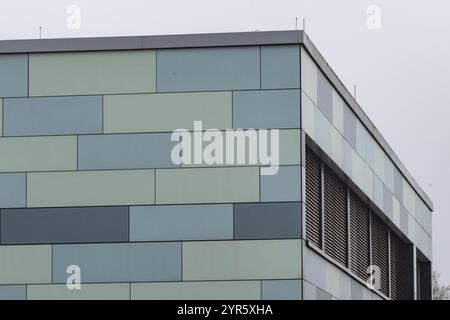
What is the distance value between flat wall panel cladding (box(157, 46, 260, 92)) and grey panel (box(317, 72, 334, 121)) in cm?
225

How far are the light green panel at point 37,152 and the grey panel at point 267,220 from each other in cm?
374

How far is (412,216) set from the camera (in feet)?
154

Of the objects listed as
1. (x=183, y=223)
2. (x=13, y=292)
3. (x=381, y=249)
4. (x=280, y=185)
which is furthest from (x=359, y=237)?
(x=13, y=292)

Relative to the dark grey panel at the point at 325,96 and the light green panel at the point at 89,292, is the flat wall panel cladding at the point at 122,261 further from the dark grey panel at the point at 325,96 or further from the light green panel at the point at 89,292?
the dark grey panel at the point at 325,96

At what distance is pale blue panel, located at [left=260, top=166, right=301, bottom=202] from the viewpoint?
31062 millimetres

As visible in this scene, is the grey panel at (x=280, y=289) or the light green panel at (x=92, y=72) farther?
the light green panel at (x=92, y=72)

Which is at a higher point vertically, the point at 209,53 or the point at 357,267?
the point at 209,53

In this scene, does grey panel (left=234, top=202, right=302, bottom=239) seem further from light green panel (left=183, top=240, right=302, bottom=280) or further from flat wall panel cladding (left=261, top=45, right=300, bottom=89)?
flat wall panel cladding (left=261, top=45, right=300, bottom=89)

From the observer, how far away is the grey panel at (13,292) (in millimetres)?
31469

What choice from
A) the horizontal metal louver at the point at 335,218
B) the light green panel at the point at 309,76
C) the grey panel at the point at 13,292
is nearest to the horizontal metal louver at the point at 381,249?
the horizontal metal louver at the point at 335,218

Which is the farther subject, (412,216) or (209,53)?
(412,216)
